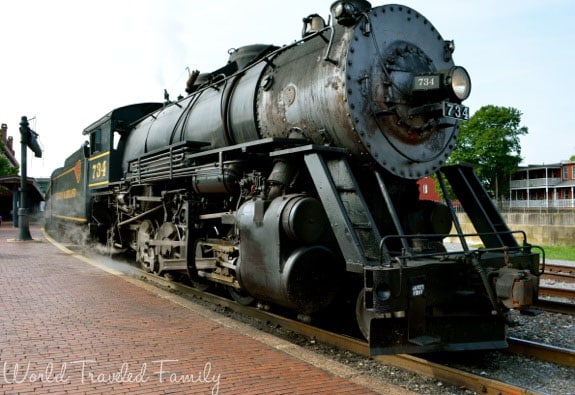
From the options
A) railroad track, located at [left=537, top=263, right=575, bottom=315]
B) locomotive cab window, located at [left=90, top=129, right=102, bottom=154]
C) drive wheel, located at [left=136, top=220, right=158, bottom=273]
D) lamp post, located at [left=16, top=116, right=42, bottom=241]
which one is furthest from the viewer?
lamp post, located at [left=16, top=116, right=42, bottom=241]

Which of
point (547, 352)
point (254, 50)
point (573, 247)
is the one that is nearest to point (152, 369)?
point (547, 352)

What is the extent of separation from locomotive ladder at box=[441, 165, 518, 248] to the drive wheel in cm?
552

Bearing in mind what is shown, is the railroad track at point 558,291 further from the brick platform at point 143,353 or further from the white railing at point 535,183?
the white railing at point 535,183

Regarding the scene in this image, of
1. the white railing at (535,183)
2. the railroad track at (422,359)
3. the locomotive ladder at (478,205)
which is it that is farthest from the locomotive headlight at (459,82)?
the white railing at (535,183)

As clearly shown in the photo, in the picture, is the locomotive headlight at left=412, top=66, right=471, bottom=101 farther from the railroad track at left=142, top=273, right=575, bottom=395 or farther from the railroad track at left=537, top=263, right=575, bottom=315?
the railroad track at left=537, top=263, right=575, bottom=315

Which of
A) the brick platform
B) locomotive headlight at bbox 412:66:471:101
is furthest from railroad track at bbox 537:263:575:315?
the brick platform

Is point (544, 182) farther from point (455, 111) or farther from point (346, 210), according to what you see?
point (346, 210)

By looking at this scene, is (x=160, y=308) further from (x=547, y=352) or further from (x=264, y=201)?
(x=547, y=352)

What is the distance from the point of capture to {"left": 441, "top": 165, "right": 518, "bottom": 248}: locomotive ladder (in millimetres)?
5680

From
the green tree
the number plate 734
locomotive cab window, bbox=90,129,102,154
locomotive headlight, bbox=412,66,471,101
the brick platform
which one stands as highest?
the green tree

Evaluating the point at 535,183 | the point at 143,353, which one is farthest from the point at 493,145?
the point at 143,353

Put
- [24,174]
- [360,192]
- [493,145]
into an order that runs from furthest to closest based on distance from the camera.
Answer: [493,145], [24,174], [360,192]

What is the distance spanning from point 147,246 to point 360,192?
581 centimetres

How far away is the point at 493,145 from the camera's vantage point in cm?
5331
